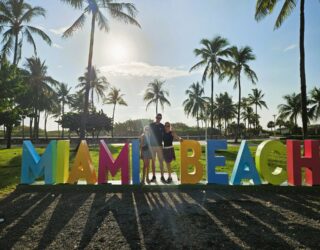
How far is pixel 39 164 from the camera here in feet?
A: 26.3

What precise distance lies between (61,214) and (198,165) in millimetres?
4024

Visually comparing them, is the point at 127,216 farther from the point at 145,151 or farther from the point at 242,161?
the point at 242,161

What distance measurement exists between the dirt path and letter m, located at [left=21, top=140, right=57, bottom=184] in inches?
12.0

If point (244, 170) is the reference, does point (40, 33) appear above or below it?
above

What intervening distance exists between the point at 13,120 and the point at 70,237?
64.2 ft

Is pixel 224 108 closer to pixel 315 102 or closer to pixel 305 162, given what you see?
pixel 315 102

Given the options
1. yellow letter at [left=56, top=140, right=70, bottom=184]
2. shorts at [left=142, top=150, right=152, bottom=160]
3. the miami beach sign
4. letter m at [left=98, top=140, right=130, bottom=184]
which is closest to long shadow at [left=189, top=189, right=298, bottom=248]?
the miami beach sign

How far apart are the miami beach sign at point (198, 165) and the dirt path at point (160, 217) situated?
0.28 meters

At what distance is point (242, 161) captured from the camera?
311 inches

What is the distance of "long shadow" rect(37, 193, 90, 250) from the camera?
4.54m

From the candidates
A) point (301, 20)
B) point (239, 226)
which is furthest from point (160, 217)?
point (301, 20)

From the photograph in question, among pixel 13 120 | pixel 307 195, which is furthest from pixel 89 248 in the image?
pixel 13 120

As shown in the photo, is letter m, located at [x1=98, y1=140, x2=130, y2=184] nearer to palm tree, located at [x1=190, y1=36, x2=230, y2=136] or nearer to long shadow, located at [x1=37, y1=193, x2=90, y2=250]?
long shadow, located at [x1=37, y1=193, x2=90, y2=250]

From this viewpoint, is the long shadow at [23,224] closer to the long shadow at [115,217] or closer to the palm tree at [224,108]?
the long shadow at [115,217]
